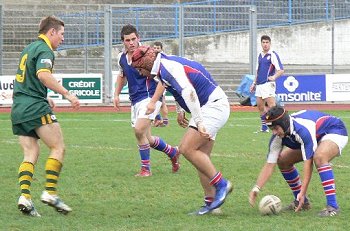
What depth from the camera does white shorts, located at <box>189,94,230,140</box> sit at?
8898 millimetres

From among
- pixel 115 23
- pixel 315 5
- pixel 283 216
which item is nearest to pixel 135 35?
pixel 283 216

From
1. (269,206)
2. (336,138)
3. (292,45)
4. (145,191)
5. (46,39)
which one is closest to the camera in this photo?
(269,206)

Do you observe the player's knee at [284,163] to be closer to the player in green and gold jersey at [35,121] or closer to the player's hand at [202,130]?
the player's hand at [202,130]

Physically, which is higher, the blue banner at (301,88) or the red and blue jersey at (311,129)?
the red and blue jersey at (311,129)

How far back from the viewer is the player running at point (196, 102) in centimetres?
856

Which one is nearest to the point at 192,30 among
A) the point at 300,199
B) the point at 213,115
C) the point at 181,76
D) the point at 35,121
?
the point at 213,115

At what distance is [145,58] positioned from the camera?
28.4 ft

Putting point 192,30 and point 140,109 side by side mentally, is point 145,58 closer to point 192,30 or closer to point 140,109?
point 140,109

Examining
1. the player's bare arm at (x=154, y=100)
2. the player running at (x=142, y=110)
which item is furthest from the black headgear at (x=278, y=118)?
the player running at (x=142, y=110)

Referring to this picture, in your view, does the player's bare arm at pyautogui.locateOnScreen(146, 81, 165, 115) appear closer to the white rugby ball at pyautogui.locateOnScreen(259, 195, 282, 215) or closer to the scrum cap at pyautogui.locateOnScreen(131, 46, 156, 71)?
the scrum cap at pyautogui.locateOnScreen(131, 46, 156, 71)

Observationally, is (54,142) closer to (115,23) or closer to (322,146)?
(322,146)

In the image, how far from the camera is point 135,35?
11.6 meters

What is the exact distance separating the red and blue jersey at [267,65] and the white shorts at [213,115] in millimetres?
9854

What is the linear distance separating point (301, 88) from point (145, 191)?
1701 cm
